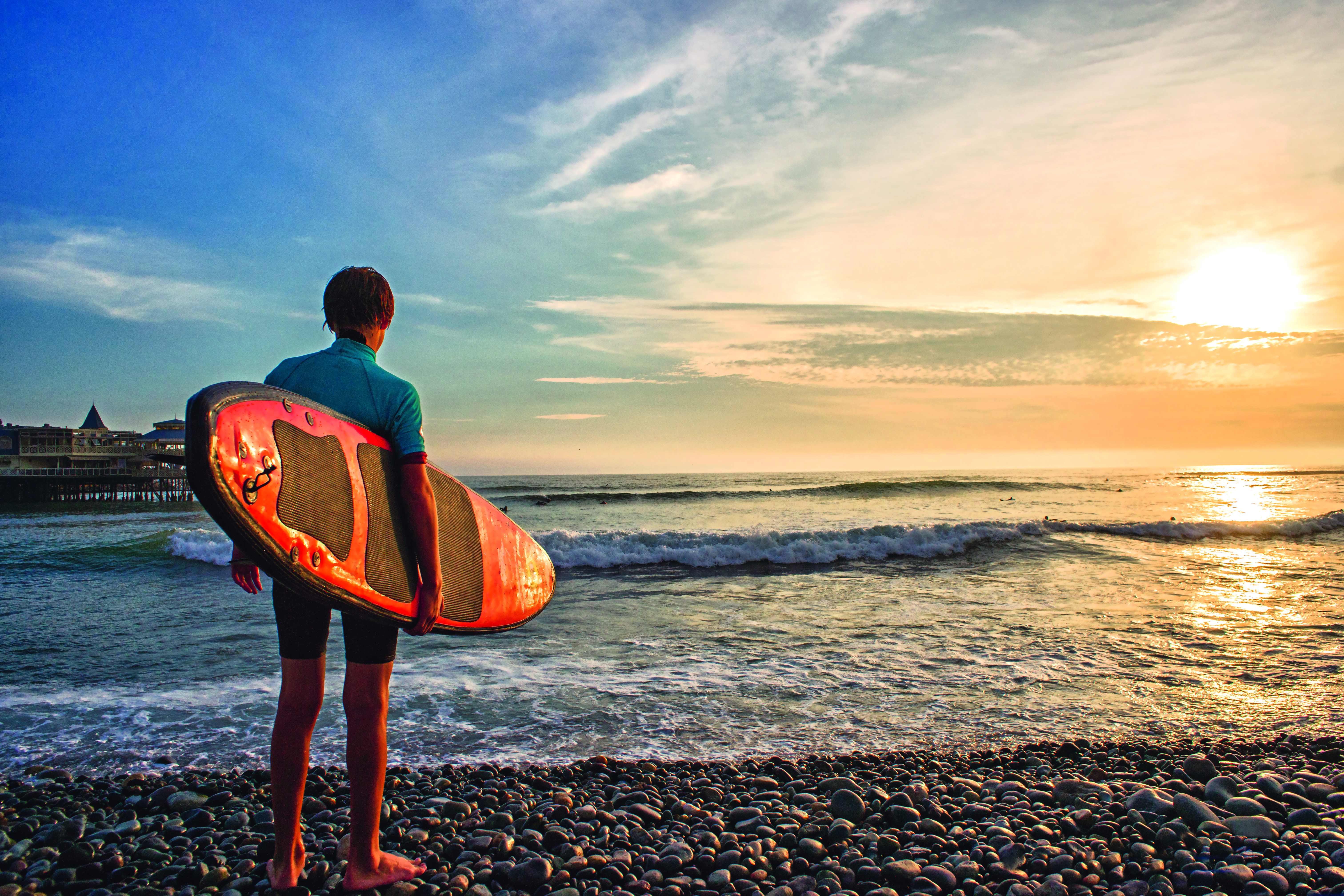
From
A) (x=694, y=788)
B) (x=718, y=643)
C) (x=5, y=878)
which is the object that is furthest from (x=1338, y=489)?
(x=5, y=878)

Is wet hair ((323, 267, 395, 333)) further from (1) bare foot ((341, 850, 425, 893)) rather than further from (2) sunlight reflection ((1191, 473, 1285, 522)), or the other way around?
(2) sunlight reflection ((1191, 473, 1285, 522))

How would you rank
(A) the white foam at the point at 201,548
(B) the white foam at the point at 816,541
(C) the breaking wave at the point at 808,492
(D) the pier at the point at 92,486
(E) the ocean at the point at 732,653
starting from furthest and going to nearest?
(D) the pier at the point at 92,486 < (C) the breaking wave at the point at 808,492 < (B) the white foam at the point at 816,541 < (A) the white foam at the point at 201,548 < (E) the ocean at the point at 732,653

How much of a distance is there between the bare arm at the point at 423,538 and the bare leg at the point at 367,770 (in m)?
0.19

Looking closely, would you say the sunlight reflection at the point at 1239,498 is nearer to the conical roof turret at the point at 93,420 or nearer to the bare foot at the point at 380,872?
the bare foot at the point at 380,872

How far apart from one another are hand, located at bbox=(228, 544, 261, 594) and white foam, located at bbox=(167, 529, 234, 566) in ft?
40.3

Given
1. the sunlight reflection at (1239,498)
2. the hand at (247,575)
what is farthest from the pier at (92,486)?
the sunlight reflection at (1239,498)

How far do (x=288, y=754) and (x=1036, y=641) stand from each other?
6.56 meters

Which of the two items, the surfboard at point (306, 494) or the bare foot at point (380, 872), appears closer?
the surfboard at point (306, 494)

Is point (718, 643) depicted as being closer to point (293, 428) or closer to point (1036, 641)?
point (1036, 641)

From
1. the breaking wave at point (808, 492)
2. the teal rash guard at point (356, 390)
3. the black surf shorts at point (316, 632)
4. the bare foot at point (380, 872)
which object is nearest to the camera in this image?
the black surf shorts at point (316, 632)

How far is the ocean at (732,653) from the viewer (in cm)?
421

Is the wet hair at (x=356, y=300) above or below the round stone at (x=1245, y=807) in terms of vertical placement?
above

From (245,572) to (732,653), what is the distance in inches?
184

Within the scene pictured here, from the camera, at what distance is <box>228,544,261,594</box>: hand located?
2.18 m
